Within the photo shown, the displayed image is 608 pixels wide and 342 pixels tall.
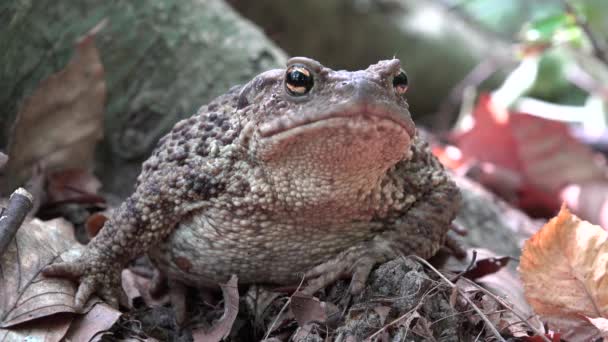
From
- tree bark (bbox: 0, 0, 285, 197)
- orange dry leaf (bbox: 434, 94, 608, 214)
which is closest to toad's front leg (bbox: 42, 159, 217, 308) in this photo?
tree bark (bbox: 0, 0, 285, 197)

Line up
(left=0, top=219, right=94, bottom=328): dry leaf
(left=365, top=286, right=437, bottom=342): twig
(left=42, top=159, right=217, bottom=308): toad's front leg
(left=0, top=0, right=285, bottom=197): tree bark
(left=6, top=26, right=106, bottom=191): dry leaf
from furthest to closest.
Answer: (left=0, top=0, right=285, bottom=197): tree bark → (left=6, top=26, right=106, bottom=191): dry leaf → (left=42, top=159, right=217, bottom=308): toad's front leg → (left=0, top=219, right=94, bottom=328): dry leaf → (left=365, top=286, right=437, bottom=342): twig

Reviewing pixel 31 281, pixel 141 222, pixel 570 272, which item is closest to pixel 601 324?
pixel 570 272

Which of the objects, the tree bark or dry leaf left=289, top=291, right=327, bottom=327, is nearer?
dry leaf left=289, top=291, right=327, bottom=327

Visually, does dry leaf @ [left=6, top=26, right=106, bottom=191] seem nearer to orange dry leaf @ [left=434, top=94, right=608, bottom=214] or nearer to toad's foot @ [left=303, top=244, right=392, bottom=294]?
toad's foot @ [left=303, top=244, right=392, bottom=294]

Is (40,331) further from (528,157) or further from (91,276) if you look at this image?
(528,157)

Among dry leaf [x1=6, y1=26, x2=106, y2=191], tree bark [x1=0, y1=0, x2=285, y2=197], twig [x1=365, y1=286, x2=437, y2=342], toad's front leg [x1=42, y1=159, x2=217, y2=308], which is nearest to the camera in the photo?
twig [x1=365, y1=286, x2=437, y2=342]

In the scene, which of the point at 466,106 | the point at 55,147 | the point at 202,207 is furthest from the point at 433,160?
the point at 466,106
